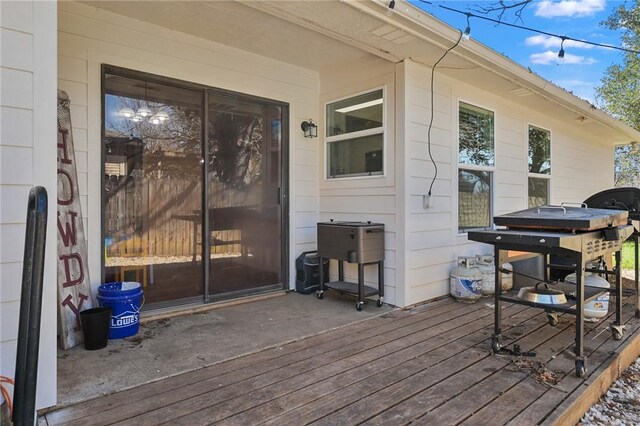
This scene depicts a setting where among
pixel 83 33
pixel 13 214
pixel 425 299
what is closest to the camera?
pixel 13 214

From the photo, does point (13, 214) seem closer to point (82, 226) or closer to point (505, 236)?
point (82, 226)

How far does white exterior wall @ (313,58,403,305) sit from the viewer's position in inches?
153

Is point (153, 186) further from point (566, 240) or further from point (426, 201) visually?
point (566, 240)

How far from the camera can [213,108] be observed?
3854 mm

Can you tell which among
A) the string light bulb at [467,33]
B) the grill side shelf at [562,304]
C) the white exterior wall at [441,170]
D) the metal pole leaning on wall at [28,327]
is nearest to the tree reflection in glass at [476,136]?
the white exterior wall at [441,170]

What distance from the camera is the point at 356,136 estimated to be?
4301 millimetres

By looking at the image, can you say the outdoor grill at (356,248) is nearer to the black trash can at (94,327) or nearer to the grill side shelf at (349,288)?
the grill side shelf at (349,288)

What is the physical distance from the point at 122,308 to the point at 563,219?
127 inches

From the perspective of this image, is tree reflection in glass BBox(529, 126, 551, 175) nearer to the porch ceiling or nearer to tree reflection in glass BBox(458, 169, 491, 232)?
tree reflection in glass BBox(458, 169, 491, 232)

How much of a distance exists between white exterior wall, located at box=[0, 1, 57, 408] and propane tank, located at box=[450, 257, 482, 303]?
3.66 m

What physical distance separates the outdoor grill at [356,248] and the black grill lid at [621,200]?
2857mm

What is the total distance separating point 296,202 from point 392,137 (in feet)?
4.53

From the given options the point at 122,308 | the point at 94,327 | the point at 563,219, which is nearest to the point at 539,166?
the point at 563,219

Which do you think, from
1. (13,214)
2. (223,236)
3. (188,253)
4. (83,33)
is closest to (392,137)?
(223,236)
